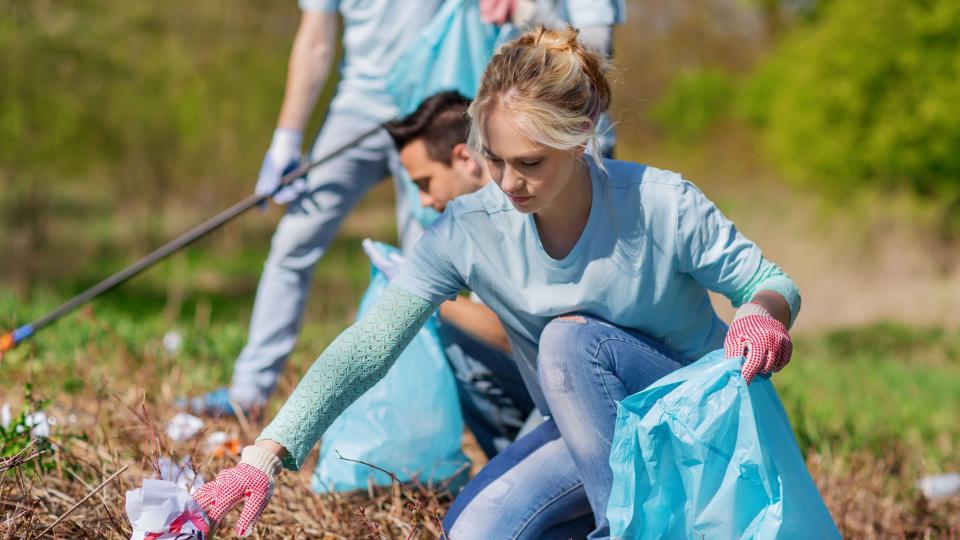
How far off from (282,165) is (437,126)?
0.94m

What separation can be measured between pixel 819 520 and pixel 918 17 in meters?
8.54

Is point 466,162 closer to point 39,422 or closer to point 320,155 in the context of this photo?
point 320,155

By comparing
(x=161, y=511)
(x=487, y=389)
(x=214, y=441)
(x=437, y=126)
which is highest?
(x=437, y=126)

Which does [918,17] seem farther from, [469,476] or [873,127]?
[469,476]

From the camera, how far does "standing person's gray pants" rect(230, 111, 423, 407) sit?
3.43 meters

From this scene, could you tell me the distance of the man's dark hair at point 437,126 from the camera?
2711 mm

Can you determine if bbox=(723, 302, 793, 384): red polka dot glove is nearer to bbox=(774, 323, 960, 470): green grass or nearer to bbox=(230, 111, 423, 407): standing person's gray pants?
bbox=(774, 323, 960, 470): green grass

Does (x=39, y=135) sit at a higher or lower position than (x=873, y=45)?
lower

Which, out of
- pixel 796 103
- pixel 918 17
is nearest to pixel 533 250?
pixel 918 17

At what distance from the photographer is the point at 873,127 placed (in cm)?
1007

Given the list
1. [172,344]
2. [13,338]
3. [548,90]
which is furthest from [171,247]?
[548,90]

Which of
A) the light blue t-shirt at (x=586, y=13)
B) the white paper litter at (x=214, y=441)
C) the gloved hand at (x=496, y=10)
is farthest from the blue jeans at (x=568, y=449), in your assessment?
the gloved hand at (x=496, y=10)

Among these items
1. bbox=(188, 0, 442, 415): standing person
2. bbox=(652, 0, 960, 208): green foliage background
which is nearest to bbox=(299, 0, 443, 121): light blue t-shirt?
bbox=(188, 0, 442, 415): standing person

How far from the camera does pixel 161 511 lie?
67.4 inches
